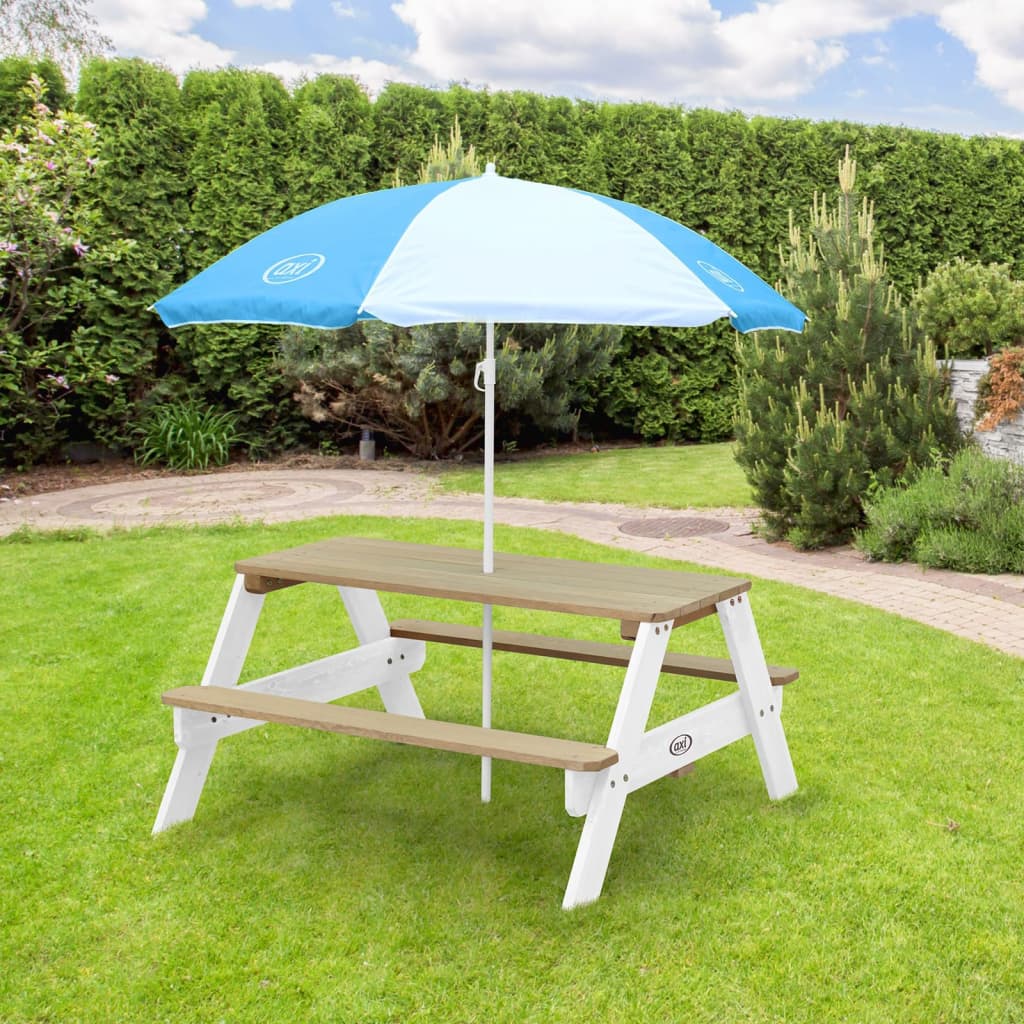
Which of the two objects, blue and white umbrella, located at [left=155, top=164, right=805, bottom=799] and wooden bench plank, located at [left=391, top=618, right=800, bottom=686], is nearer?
blue and white umbrella, located at [left=155, top=164, right=805, bottom=799]

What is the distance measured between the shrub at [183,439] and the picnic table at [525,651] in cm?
767

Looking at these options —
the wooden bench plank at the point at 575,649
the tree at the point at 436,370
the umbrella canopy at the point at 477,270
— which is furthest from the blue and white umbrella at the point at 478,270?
the tree at the point at 436,370

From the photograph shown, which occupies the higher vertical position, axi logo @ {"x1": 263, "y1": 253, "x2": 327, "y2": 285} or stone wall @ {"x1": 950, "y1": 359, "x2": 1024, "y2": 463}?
axi logo @ {"x1": 263, "y1": 253, "x2": 327, "y2": 285}

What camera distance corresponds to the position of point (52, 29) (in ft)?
65.9

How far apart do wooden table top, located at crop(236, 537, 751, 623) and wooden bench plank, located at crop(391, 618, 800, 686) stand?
1.07 feet

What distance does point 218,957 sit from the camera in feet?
9.81

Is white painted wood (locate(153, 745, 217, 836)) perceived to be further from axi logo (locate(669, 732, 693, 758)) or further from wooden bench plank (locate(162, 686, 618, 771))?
axi logo (locate(669, 732, 693, 758))

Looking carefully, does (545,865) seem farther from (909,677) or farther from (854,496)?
(854,496)

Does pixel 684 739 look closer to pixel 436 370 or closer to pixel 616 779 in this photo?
pixel 616 779

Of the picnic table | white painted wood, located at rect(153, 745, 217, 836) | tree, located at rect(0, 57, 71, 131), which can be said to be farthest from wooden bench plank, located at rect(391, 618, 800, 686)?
tree, located at rect(0, 57, 71, 131)

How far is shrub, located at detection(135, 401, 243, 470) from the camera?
11.7m

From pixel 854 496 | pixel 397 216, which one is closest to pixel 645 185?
pixel 854 496

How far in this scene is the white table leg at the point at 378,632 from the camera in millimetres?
4445

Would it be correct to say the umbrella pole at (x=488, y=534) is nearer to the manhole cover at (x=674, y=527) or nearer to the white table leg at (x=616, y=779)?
the white table leg at (x=616, y=779)
